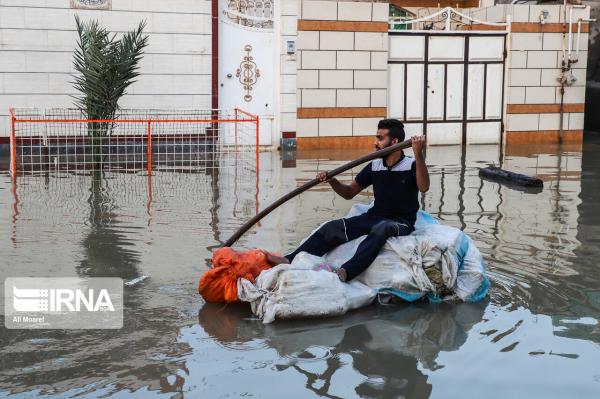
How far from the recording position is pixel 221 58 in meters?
16.2

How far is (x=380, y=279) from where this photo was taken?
19.6ft

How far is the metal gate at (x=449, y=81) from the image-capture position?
1742 cm

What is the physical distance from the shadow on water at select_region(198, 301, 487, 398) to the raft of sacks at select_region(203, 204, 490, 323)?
0.09 m

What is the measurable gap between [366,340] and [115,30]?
37.6 ft

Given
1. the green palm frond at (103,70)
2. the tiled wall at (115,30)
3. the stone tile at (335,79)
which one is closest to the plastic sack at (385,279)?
the green palm frond at (103,70)

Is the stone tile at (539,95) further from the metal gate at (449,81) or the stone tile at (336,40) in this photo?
the stone tile at (336,40)

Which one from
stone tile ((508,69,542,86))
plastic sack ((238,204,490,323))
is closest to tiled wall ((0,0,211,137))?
stone tile ((508,69,542,86))

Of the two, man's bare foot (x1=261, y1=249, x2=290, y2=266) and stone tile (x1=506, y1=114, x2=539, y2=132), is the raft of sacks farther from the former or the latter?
stone tile (x1=506, y1=114, x2=539, y2=132)

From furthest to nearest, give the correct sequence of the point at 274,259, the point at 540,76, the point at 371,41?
1. the point at 540,76
2. the point at 371,41
3. the point at 274,259

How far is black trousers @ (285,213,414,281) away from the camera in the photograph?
5953mm

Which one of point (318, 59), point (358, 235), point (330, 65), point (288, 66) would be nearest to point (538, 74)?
point (330, 65)

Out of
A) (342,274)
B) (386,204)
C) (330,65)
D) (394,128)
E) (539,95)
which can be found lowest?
(342,274)

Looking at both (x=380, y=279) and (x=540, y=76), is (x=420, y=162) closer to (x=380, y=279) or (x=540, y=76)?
(x=380, y=279)

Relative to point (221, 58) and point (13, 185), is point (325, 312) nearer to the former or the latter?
point (13, 185)
